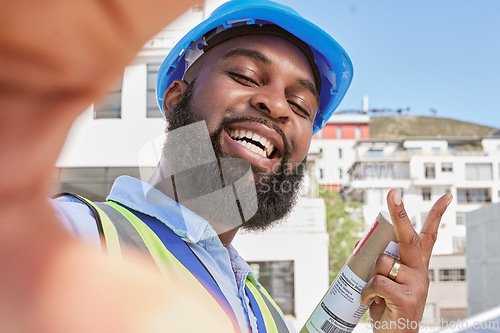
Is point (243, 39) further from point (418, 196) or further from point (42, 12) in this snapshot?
point (418, 196)

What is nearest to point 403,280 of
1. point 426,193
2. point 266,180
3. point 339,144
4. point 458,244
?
point 266,180

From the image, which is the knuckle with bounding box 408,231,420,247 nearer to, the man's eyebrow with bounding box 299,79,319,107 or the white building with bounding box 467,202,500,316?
the man's eyebrow with bounding box 299,79,319,107

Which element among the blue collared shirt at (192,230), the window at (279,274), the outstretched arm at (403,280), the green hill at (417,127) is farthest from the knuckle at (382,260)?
the green hill at (417,127)

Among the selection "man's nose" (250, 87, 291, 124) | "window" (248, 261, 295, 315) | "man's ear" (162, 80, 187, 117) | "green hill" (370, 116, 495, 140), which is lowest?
"window" (248, 261, 295, 315)

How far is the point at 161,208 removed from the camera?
0.79 metres

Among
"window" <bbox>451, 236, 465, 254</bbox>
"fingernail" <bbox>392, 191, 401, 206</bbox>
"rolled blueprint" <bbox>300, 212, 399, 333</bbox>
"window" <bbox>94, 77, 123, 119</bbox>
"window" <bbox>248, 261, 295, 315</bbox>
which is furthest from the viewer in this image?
"window" <bbox>451, 236, 465, 254</bbox>

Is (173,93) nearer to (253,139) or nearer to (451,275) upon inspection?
(253,139)

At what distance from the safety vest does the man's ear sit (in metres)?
0.37

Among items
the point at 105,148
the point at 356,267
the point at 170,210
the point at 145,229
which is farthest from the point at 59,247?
the point at 105,148

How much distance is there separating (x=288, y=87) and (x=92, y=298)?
Answer: 87 centimetres

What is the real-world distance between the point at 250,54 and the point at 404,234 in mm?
473

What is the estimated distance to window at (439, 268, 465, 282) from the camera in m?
24.6

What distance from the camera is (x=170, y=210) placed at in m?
0.80

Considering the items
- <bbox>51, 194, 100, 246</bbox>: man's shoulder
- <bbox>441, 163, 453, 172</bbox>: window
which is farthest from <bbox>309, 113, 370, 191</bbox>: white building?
<bbox>51, 194, 100, 246</bbox>: man's shoulder
